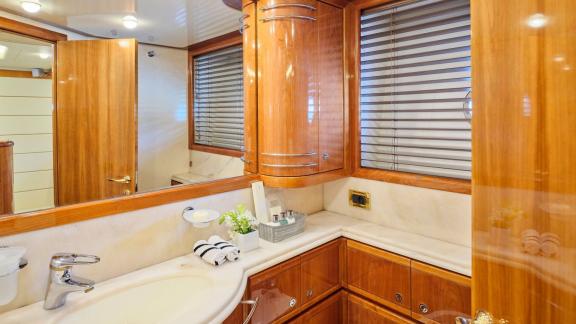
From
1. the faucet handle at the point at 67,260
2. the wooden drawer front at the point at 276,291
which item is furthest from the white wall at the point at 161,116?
the wooden drawer front at the point at 276,291

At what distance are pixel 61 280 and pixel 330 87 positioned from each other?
1.52 m

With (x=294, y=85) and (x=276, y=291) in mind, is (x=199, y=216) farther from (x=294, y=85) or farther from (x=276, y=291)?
(x=294, y=85)

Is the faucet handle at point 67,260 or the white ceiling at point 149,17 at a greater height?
the white ceiling at point 149,17

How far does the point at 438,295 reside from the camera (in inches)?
58.6

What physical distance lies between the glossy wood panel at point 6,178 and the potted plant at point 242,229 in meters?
0.78

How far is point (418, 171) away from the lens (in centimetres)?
182

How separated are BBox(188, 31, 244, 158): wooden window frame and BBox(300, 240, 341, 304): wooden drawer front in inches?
27.8

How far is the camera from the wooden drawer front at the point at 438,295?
142 cm

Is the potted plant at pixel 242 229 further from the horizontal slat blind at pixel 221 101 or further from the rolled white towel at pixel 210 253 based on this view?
the horizontal slat blind at pixel 221 101

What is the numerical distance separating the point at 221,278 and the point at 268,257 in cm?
28

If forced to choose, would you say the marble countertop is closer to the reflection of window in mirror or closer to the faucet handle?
the faucet handle

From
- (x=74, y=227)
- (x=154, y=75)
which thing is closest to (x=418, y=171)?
(x=154, y=75)

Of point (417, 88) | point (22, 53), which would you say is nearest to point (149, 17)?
point (22, 53)

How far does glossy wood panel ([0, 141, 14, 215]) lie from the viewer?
1.10 metres
